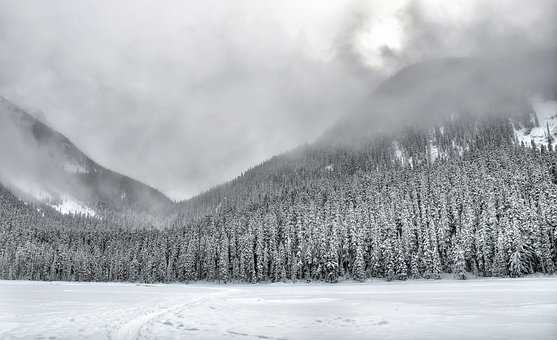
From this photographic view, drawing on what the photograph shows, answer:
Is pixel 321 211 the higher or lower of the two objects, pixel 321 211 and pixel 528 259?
the higher

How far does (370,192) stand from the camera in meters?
132

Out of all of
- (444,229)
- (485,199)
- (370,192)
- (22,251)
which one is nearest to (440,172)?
(370,192)

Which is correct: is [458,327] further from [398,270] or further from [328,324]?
[398,270]

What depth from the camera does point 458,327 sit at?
16953 mm

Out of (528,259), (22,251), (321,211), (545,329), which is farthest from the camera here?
(22,251)

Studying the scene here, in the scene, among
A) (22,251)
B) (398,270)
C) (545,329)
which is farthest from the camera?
(22,251)

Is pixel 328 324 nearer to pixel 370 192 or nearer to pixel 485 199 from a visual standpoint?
pixel 485 199

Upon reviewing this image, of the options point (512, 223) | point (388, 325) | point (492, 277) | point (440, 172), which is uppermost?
point (440, 172)

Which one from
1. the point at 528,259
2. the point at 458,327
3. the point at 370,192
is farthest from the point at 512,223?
the point at 458,327

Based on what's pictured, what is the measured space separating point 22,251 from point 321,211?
13192cm

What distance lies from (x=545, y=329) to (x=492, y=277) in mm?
74147

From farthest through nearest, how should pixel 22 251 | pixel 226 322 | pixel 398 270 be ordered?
pixel 22 251 < pixel 398 270 < pixel 226 322

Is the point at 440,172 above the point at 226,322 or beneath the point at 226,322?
above

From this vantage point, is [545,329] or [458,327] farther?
[458,327]
